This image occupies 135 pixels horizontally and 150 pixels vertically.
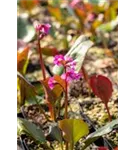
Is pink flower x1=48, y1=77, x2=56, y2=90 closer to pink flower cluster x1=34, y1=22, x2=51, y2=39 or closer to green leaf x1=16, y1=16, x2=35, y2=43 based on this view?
pink flower cluster x1=34, y1=22, x2=51, y2=39

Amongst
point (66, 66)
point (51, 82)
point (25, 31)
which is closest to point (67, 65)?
point (66, 66)

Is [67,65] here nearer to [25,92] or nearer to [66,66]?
[66,66]

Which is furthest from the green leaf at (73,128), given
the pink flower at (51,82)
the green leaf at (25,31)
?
the green leaf at (25,31)

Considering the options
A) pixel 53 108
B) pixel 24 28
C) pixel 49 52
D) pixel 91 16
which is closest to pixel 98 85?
pixel 53 108

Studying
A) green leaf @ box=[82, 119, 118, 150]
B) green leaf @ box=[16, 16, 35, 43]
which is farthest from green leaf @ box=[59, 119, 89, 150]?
green leaf @ box=[16, 16, 35, 43]
